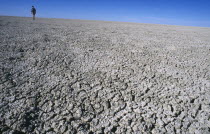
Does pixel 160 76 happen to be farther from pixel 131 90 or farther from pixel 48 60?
pixel 48 60

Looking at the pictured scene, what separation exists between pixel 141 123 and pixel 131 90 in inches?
21.3

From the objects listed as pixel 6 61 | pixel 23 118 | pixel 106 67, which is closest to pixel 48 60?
pixel 6 61

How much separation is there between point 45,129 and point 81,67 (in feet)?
4.32

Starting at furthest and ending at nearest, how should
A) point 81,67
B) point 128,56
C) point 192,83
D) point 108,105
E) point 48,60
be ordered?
point 128,56 < point 48,60 < point 81,67 < point 192,83 < point 108,105

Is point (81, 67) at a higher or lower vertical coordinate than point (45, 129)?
higher

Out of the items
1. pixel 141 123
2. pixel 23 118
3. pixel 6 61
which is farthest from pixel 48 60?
pixel 141 123

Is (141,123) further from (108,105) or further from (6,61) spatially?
(6,61)

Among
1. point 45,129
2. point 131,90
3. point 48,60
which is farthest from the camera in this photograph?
point 48,60

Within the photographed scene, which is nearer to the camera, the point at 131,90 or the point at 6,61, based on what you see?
the point at 131,90

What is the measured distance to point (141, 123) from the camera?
118cm

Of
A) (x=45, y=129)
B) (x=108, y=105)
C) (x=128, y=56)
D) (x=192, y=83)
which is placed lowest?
(x=45, y=129)

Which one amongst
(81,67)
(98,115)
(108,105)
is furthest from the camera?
(81,67)

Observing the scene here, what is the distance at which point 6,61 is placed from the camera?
2.33 meters

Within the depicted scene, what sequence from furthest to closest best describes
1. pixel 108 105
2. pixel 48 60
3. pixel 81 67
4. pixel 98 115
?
pixel 48 60
pixel 81 67
pixel 108 105
pixel 98 115
